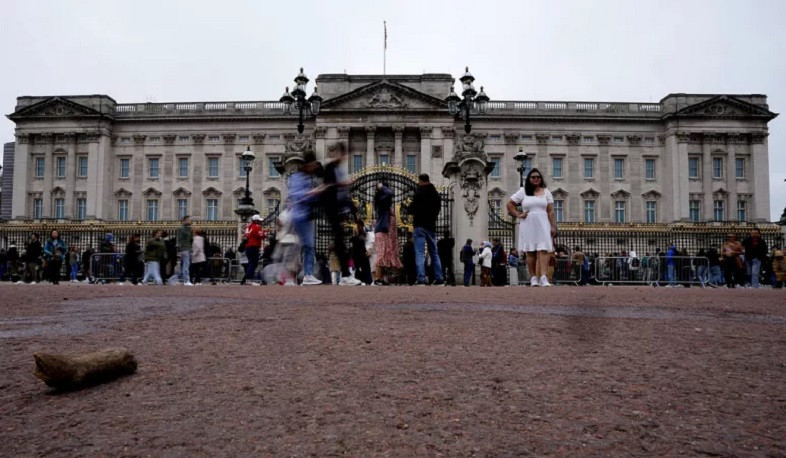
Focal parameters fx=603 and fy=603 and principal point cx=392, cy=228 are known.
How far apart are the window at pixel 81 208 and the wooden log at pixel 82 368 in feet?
185

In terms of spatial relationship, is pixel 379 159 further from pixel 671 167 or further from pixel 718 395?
pixel 718 395

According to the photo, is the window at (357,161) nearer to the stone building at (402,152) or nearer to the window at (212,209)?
the stone building at (402,152)

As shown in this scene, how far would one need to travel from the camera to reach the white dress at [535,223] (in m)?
9.62

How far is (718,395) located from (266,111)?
173ft

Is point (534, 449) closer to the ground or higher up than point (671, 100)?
closer to the ground

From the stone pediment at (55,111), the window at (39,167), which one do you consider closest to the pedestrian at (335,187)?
the stone pediment at (55,111)

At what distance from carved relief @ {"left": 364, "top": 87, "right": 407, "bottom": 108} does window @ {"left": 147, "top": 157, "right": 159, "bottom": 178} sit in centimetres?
2013

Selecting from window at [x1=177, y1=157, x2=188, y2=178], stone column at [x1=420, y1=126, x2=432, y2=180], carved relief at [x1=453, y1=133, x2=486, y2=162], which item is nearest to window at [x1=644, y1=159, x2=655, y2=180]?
stone column at [x1=420, y1=126, x2=432, y2=180]

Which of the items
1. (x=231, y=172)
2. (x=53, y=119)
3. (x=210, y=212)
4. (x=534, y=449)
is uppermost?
(x=53, y=119)

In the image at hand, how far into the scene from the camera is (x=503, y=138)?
52188mm

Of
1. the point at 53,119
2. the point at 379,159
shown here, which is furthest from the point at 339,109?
the point at 53,119

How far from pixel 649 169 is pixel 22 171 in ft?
181

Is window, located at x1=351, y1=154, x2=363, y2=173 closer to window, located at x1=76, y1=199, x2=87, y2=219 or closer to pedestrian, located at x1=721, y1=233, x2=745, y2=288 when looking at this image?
window, located at x1=76, y1=199, x2=87, y2=219

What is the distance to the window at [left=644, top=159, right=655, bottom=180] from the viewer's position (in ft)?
174
